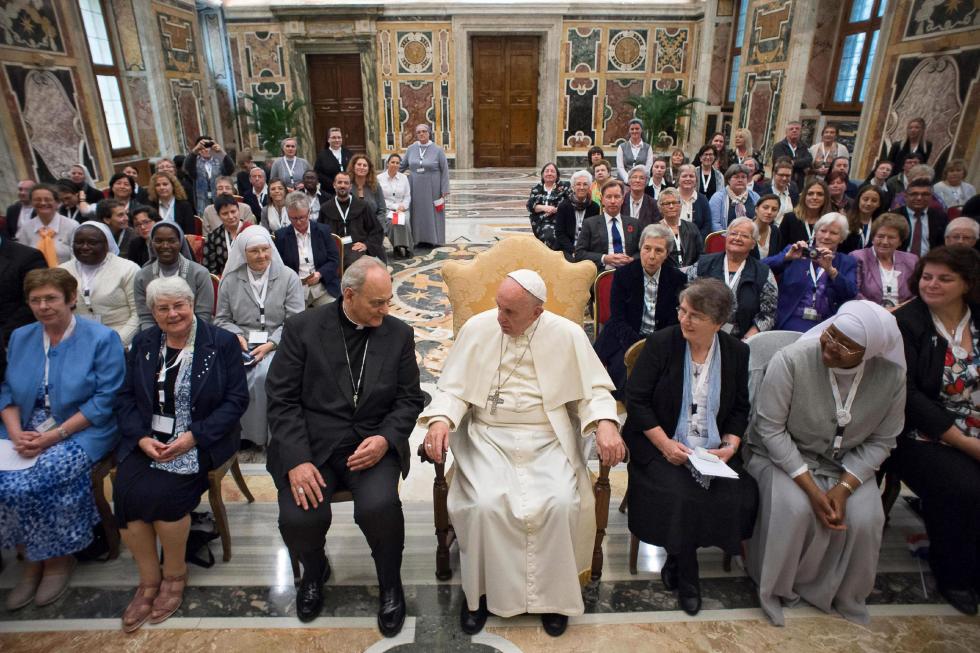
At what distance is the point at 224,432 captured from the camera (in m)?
2.48

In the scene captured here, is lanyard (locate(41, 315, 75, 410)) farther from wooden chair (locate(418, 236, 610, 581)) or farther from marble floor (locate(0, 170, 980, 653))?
wooden chair (locate(418, 236, 610, 581))

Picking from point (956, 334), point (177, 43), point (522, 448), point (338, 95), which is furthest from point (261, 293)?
point (338, 95)

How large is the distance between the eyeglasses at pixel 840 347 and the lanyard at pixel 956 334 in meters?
0.78

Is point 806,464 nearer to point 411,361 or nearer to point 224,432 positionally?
point 411,361

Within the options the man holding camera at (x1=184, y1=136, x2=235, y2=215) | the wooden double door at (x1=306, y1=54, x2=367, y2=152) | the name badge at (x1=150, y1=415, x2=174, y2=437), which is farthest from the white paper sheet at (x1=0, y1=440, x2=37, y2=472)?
the wooden double door at (x1=306, y1=54, x2=367, y2=152)

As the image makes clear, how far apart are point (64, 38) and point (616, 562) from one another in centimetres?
903

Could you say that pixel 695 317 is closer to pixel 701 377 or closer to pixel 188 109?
pixel 701 377

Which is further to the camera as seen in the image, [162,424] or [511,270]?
[511,270]

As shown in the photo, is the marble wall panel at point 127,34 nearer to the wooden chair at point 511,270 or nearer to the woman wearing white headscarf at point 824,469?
the wooden chair at point 511,270

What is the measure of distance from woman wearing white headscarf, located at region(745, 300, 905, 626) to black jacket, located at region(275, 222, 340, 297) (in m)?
3.48

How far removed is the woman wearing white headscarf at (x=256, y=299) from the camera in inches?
136

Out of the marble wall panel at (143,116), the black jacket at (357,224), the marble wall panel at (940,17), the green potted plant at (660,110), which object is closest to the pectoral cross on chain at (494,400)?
the black jacket at (357,224)

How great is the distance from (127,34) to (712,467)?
10.7 metres

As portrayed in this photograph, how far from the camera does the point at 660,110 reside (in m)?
12.4
